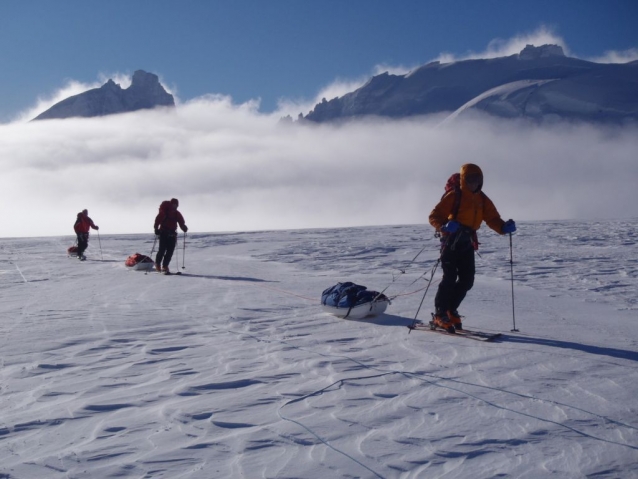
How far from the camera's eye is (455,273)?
6207 millimetres

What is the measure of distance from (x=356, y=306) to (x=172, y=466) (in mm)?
4403

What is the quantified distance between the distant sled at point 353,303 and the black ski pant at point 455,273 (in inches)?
46.9

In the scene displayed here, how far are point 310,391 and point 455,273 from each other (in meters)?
2.78

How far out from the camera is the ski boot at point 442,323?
20.1 ft

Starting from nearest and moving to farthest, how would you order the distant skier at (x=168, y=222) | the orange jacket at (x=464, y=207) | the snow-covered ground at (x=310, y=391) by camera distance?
the snow-covered ground at (x=310, y=391)
the orange jacket at (x=464, y=207)
the distant skier at (x=168, y=222)

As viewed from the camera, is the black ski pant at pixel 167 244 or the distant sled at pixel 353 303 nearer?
the distant sled at pixel 353 303

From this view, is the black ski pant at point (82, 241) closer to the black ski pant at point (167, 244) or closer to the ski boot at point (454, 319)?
the black ski pant at point (167, 244)

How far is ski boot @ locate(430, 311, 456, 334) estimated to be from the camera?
20.1 ft

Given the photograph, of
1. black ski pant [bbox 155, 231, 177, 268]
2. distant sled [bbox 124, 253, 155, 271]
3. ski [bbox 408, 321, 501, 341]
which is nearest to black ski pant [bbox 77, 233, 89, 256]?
distant sled [bbox 124, 253, 155, 271]

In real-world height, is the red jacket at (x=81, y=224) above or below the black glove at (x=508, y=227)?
above

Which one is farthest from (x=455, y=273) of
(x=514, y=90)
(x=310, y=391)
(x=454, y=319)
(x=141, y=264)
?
(x=514, y=90)

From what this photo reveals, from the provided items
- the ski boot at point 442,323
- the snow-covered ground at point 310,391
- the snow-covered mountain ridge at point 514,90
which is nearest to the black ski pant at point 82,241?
the snow-covered ground at point 310,391

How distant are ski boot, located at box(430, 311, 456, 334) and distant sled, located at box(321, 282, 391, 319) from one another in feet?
3.63

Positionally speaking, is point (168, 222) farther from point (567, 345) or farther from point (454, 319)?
point (567, 345)
